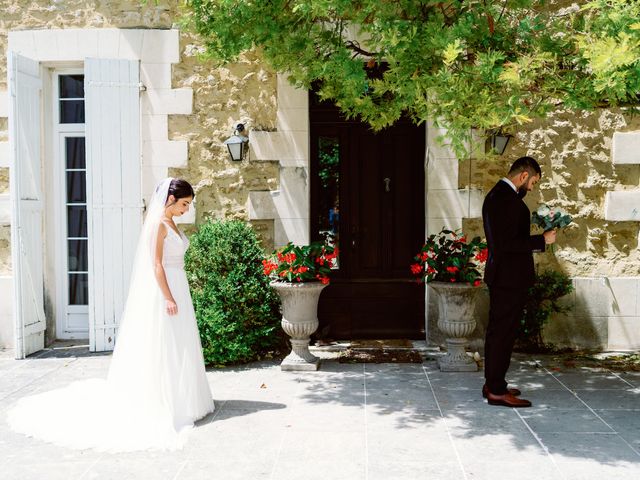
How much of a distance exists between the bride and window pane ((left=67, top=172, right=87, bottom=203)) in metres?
2.87

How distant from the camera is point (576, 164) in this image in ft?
23.4

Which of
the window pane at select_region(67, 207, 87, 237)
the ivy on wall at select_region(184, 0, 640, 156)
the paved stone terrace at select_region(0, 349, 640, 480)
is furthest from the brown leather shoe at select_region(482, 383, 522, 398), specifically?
the window pane at select_region(67, 207, 87, 237)

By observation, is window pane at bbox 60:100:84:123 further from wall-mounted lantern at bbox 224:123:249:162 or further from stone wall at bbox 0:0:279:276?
wall-mounted lantern at bbox 224:123:249:162

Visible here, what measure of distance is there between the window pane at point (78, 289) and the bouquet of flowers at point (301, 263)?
7.49 feet

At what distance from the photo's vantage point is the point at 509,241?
5137 millimetres

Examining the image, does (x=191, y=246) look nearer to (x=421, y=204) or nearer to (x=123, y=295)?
(x=123, y=295)

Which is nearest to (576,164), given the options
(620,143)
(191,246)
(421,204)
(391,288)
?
(620,143)

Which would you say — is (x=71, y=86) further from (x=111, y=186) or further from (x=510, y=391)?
(x=510, y=391)

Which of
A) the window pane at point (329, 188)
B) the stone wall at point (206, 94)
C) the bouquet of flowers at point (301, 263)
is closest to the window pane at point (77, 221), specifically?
the stone wall at point (206, 94)

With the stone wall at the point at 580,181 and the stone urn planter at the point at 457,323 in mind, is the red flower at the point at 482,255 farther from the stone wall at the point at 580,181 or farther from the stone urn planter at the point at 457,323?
the stone wall at the point at 580,181

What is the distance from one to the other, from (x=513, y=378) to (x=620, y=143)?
2748mm

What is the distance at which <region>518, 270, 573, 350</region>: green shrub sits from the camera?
22.6 feet

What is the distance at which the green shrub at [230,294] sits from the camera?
644 cm

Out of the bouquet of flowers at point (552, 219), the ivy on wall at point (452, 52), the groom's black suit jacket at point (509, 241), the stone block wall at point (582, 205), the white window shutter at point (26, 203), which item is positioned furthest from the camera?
the stone block wall at point (582, 205)
